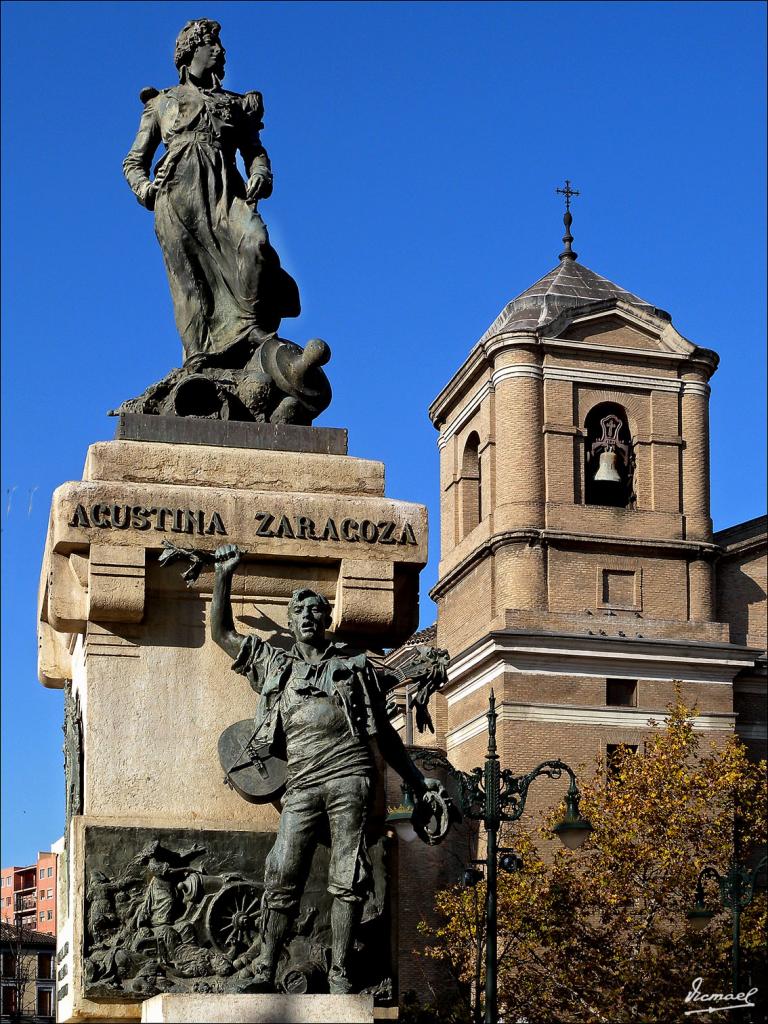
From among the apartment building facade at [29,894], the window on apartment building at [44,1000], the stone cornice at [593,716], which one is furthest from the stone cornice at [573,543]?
the apartment building facade at [29,894]

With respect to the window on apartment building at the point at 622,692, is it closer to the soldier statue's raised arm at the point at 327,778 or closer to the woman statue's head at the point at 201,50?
the woman statue's head at the point at 201,50

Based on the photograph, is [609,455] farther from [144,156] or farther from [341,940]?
[341,940]

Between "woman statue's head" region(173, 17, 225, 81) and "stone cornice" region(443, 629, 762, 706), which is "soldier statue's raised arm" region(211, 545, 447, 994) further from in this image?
"stone cornice" region(443, 629, 762, 706)

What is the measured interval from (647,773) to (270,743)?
35.1m

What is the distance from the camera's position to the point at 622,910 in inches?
1638

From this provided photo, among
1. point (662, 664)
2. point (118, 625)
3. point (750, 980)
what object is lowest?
point (750, 980)

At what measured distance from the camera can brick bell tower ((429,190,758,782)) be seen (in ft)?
178

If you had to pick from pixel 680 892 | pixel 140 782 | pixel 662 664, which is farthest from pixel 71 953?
pixel 662 664

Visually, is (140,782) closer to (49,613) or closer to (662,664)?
(49,613)

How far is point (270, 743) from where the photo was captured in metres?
8.69

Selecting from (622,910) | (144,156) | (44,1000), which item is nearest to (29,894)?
(44,1000)

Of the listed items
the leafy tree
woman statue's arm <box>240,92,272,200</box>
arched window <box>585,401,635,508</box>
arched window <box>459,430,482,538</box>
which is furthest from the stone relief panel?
arched window <box>459,430,482,538</box>

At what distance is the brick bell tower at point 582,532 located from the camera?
5438 centimetres

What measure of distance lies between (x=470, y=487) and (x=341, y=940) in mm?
51736
